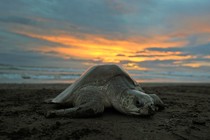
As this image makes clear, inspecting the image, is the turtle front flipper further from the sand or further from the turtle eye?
the turtle eye

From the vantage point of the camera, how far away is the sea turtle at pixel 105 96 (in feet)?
11.3

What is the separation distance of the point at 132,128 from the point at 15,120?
6.17 ft

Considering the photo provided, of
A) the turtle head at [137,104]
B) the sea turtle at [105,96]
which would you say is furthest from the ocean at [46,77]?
the turtle head at [137,104]

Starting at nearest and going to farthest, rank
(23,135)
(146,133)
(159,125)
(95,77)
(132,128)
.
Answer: (23,135), (146,133), (132,128), (159,125), (95,77)

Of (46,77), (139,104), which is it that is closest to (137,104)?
(139,104)

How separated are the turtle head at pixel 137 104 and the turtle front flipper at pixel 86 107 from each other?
419 millimetres

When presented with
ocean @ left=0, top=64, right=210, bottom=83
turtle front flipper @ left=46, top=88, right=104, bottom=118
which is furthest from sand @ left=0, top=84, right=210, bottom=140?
ocean @ left=0, top=64, right=210, bottom=83

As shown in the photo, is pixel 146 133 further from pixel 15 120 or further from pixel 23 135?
pixel 15 120

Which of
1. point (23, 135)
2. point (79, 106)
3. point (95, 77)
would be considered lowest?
point (23, 135)

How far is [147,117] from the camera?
360 cm

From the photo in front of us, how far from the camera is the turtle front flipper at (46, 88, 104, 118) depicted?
338 cm

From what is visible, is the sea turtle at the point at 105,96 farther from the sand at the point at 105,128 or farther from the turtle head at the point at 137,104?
the sand at the point at 105,128

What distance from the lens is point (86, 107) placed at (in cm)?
340

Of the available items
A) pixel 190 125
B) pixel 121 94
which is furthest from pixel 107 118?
pixel 190 125
